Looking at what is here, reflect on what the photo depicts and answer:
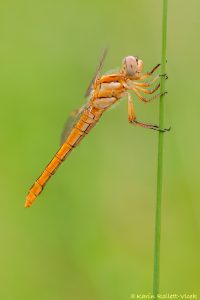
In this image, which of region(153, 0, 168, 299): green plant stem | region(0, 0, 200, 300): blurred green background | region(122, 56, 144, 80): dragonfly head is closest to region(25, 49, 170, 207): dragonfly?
region(122, 56, 144, 80): dragonfly head

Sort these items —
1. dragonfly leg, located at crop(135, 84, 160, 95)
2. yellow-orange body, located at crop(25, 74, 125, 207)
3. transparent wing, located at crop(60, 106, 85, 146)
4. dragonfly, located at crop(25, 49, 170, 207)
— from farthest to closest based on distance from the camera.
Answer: transparent wing, located at crop(60, 106, 85, 146)
yellow-orange body, located at crop(25, 74, 125, 207)
dragonfly, located at crop(25, 49, 170, 207)
dragonfly leg, located at crop(135, 84, 160, 95)

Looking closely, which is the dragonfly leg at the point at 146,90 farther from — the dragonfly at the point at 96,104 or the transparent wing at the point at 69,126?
the transparent wing at the point at 69,126

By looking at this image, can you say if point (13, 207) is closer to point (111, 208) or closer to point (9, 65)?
point (111, 208)

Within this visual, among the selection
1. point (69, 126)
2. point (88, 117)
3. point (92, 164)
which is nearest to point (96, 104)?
point (88, 117)

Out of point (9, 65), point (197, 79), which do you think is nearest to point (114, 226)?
point (197, 79)

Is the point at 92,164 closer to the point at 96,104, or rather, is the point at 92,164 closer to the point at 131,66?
the point at 96,104

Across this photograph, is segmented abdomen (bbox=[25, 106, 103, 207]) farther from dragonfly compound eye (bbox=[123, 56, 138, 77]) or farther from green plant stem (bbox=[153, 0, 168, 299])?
green plant stem (bbox=[153, 0, 168, 299])
